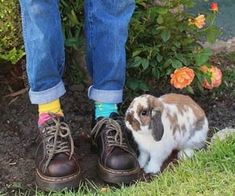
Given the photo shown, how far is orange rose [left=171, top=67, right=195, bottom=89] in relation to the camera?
375 centimetres

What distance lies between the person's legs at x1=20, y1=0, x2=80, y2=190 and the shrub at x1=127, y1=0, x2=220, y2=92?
638 millimetres

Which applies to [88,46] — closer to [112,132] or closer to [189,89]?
[112,132]

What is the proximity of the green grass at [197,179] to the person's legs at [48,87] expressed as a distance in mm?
102

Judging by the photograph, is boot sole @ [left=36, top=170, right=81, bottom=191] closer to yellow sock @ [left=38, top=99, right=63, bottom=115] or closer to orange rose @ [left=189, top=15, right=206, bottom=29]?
yellow sock @ [left=38, top=99, right=63, bottom=115]

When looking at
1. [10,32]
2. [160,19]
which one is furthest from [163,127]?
[10,32]

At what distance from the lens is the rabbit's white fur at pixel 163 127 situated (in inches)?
130

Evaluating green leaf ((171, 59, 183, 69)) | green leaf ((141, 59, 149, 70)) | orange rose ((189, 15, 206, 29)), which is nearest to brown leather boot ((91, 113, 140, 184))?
green leaf ((141, 59, 149, 70))

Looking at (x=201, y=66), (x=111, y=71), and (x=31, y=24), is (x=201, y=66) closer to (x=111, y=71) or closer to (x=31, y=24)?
(x=111, y=71)

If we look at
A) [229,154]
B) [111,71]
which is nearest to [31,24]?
[111,71]

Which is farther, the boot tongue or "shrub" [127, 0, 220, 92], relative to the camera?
"shrub" [127, 0, 220, 92]

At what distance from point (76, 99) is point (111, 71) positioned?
69cm

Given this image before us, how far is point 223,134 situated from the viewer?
11.6ft

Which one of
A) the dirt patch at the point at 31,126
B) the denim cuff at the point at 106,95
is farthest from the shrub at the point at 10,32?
the denim cuff at the point at 106,95

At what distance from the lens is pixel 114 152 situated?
336cm
